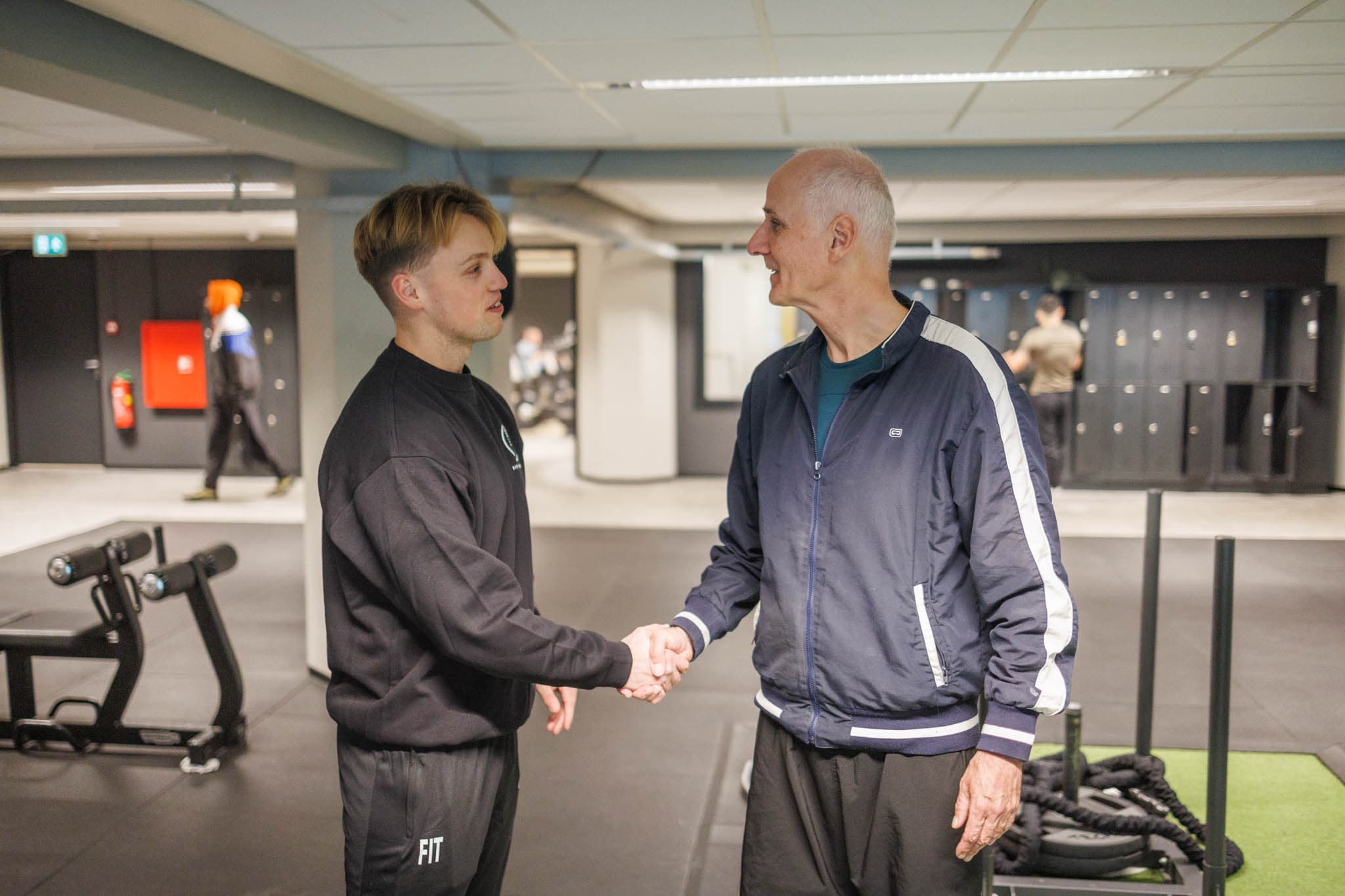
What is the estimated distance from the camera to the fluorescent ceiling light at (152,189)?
6.19 meters

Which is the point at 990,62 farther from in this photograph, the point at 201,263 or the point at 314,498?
the point at 201,263

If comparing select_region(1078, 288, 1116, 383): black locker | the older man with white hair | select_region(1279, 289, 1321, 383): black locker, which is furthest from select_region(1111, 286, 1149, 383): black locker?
the older man with white hair

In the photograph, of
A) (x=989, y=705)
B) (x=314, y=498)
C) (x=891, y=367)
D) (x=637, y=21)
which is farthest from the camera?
(x=314, y=498)

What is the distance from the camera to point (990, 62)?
3.46 meters

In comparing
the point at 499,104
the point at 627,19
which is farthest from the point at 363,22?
the point at 499,104

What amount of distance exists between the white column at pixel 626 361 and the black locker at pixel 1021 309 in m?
3.34

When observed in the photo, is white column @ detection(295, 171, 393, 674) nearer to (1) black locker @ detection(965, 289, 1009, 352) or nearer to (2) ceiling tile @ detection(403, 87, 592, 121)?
(2) ceiling tile @ detection(403, 87, 592, 121)

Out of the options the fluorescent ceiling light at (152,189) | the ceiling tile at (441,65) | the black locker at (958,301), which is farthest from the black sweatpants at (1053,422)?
the ceiling tile at (441,65)

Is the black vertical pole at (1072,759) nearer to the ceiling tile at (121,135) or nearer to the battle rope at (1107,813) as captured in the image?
the battle rope at (1107,813)

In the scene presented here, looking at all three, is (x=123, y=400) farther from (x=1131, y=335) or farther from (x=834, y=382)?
(x=834, y=382)

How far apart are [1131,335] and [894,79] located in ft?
24.0

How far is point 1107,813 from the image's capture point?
304 cm

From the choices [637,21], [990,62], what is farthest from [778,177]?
[990,62]

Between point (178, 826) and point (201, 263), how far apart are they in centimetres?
929
